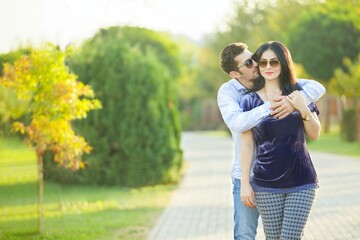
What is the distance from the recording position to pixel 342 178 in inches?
577

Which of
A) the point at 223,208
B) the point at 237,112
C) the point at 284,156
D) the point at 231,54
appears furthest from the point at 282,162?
the point at 223,208

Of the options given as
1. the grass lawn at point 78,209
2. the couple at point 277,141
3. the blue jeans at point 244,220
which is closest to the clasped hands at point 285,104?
the couple at point 277,141

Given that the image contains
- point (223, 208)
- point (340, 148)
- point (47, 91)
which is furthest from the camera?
point (340, 148)

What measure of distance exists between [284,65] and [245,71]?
0.46 m

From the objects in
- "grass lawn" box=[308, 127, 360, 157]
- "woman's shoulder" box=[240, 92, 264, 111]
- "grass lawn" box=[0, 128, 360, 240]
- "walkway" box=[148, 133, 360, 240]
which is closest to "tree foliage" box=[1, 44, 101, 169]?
"grass lawn" box=[0, 128, 360, 240]

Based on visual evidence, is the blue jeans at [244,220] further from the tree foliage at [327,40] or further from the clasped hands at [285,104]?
the tree foliage at [327,40]

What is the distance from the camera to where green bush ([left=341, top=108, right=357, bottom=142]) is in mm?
27125

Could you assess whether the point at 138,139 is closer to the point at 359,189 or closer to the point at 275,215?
the point at 359,189

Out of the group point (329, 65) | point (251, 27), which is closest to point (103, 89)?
point (329, 65)

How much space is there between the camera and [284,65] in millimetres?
4172

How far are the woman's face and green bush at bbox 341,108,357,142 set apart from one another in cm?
2352

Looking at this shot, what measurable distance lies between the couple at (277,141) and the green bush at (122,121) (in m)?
9.55

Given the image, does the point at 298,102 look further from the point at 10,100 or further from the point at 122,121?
the point at 122,121

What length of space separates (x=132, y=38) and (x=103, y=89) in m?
14.3
